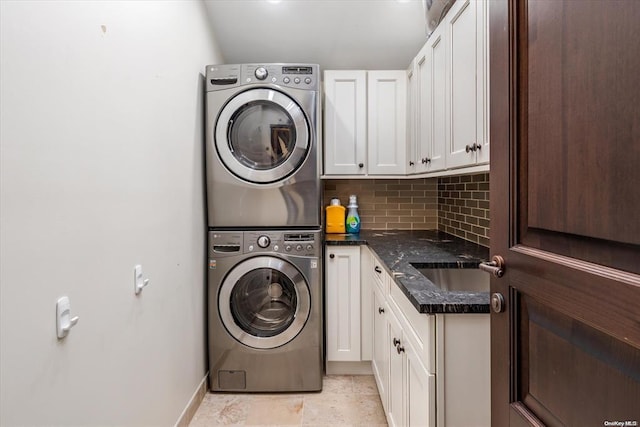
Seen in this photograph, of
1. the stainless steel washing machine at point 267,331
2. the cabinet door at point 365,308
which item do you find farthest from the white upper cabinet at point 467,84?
the stainless steel washing machine at point 267,331

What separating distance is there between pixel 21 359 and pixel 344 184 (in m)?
2.38

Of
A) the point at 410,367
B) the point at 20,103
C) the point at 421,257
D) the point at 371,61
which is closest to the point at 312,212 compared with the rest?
the point at 421,257

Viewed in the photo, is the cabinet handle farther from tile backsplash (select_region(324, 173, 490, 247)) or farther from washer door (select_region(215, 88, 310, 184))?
tile backsplash (select_region(324, 173, 490, 247))

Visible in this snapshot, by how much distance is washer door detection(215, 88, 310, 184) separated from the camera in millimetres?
2230

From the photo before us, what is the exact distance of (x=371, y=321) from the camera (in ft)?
7.79

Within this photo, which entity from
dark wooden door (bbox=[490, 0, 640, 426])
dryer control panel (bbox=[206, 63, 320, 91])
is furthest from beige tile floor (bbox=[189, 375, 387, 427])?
dryer control panel (bbox=[206, 63, 320, 91])

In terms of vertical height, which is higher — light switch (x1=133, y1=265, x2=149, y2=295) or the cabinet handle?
the cabinet handle

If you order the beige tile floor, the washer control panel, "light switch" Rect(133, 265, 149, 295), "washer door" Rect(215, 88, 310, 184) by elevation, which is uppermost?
"washer door" Rect(215, 88, 310, 184)

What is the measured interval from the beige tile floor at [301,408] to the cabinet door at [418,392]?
76 centimetres

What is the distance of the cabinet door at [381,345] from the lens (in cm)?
185

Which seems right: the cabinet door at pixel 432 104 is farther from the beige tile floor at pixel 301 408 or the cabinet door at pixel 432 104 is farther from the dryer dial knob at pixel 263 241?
the beige tile floor at pixel 301 408

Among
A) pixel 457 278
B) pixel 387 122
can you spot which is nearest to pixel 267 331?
pixel 457 278

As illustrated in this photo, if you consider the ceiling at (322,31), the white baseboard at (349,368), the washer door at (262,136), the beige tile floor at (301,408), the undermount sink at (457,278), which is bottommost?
the beige tile floor at (301,408)

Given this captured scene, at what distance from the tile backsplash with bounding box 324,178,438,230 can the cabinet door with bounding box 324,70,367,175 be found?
1.21 ft
